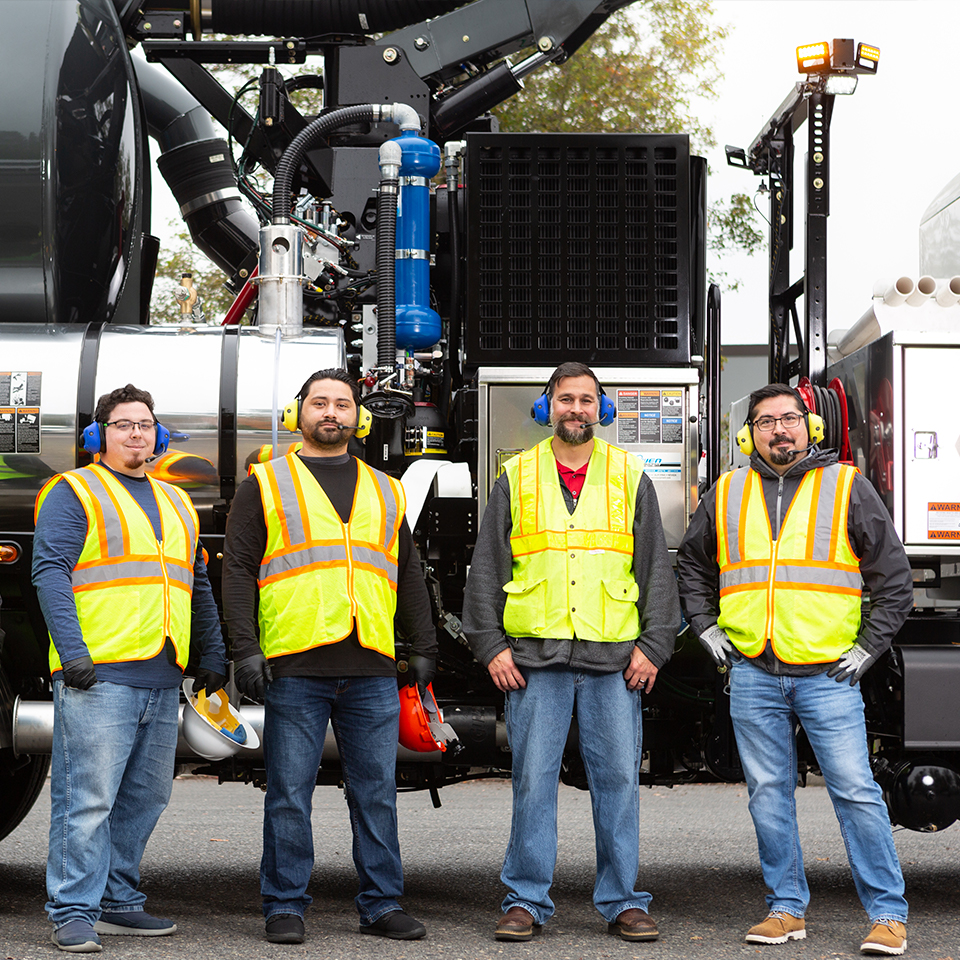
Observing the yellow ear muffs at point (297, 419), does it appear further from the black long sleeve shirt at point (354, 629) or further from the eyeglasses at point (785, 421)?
the eyeglasses at point (785, 421)

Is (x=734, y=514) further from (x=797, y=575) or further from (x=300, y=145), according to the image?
(x=300, y=145)

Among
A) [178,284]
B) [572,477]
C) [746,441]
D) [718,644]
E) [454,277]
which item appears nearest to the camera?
[718,644]

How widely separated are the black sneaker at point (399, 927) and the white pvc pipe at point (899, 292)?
294 centimetres

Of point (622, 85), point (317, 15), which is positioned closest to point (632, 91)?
point (622, 85)

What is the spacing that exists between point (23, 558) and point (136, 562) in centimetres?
80

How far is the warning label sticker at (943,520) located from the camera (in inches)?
187

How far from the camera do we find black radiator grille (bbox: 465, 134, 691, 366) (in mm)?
5230

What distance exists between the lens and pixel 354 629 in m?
4.38

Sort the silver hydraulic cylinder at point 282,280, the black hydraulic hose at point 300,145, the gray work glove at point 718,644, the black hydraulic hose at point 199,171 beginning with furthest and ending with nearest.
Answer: the black hydraulic hose at point 199,171
the black hydraulic hose at point 300,145
the silver hydraulic cylinder at point 282,280
the gray work glove at point 718,644

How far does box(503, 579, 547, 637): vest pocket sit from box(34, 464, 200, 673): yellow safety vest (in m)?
1.15

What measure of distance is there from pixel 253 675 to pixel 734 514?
179 centimetres

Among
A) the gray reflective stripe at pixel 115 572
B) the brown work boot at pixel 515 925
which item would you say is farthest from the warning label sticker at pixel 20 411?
the brown work boot at pixel 515 925

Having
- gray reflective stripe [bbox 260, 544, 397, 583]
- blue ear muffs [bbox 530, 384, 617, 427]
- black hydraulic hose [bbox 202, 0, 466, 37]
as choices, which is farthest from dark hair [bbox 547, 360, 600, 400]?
black hydraulic hose [bbox 202, 0, 466, 37]

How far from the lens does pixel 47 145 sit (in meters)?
5.23
